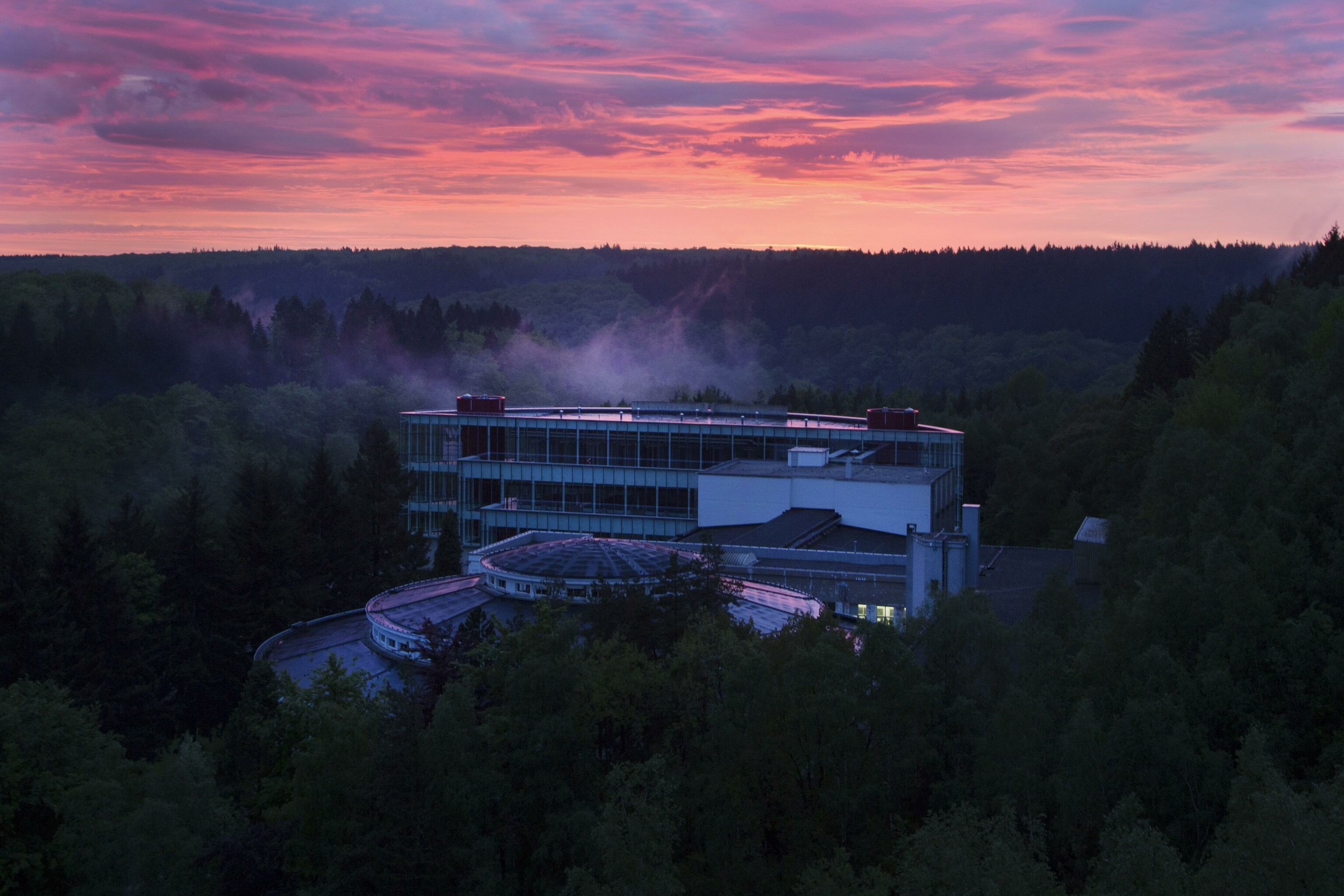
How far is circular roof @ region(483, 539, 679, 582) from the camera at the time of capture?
3509cm

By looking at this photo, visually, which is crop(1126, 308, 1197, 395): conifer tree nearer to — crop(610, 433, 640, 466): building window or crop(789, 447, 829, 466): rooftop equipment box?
crop(789, 447, 829, 466): rooftop equipment box

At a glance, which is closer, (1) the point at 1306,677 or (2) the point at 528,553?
(1) the point at 1306,677

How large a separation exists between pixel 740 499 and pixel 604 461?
13.8m

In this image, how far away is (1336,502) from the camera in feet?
103

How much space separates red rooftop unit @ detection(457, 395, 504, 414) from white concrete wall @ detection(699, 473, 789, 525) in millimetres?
19582

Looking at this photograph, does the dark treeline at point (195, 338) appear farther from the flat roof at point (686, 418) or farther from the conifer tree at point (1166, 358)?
the conifer tree at point (1166, 358)

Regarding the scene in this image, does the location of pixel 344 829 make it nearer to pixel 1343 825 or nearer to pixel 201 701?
pixel 1343 825

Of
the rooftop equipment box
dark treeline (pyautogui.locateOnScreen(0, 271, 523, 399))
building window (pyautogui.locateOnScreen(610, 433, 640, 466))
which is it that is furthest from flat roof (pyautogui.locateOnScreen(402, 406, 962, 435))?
dark treeline (pyautogui.locateOnScreen(0, 271, 523, 399))

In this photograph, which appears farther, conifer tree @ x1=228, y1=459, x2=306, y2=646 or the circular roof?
conifer tree @ x1=228, y1=459, x2=306, y2=646

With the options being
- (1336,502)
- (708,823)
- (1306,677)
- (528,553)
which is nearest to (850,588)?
(528,553)

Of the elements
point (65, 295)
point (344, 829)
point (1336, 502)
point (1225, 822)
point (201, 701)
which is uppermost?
point (65, 295)

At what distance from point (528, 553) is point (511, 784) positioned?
15.8 m

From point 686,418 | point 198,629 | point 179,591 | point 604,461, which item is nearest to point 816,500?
point 604,461

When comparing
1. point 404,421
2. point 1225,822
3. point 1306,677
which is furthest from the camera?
point 404,421
